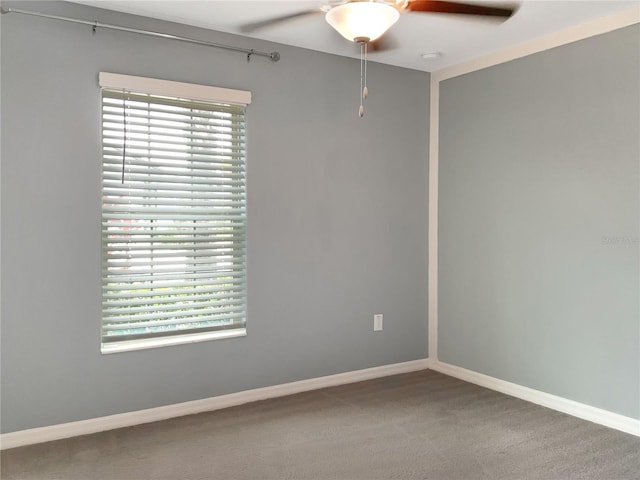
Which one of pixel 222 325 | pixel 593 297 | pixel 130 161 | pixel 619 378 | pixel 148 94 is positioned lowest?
pixel 619 378

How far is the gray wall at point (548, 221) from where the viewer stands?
3039 millimetres

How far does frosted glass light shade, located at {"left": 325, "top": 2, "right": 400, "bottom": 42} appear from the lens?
214 centimetres

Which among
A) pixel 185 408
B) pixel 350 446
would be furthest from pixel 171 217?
pixel 350 446

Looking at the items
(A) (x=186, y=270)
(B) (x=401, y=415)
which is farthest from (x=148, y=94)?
(B) (x=401, y=415)

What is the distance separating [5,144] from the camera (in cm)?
271

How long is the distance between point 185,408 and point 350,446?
1.06 m

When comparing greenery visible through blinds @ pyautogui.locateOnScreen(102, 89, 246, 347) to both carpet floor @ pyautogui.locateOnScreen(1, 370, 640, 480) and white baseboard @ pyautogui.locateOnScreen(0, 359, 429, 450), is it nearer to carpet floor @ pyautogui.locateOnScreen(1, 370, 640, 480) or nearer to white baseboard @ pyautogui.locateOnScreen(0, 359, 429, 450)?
white baseboard @ pyautogui.locateOnScreen(0, 359, 429, 450)

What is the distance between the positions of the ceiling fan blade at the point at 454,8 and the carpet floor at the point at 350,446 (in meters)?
2.16

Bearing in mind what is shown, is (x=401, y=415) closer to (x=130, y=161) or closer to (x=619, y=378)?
(x=619, y=378)

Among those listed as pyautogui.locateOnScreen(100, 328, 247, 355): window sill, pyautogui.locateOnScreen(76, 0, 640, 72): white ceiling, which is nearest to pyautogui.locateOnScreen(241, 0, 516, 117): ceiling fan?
pyautogui.locateOnScreen(76, 0, 640, 72): white ceiling

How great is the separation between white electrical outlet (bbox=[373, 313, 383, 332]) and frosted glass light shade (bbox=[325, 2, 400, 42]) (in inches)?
88.8

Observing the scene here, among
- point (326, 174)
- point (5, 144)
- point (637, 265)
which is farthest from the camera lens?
point (326, 174)

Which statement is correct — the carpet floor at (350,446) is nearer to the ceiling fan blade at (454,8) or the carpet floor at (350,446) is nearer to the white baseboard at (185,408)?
the white baseboard at (185,408)

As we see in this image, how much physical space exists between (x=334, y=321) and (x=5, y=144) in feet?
7.52
